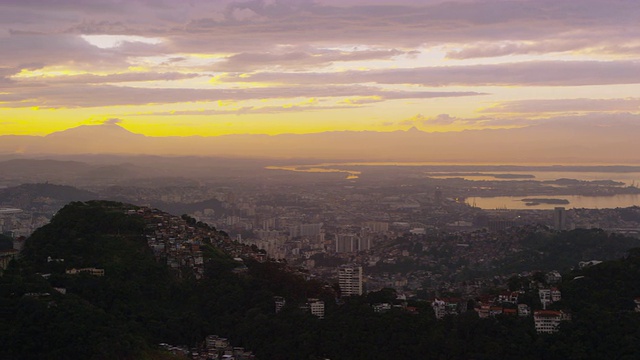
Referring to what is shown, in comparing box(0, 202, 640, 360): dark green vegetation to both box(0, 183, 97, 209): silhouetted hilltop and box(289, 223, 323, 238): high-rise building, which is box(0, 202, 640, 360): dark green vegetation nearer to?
box(289, 223, 323, 238): high-rise building

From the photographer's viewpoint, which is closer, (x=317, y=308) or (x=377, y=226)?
(x=317, y=308)

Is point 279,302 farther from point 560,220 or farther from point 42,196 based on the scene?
point 42,196

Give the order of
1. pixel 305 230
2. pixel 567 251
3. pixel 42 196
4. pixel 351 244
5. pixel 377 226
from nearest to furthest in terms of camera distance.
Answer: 1. pixel 567 251
2. pixel 351 244
3. pixel 305 230
4. pixel 377 226
5. pixel 42 196

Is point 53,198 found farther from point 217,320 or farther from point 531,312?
point 531,312

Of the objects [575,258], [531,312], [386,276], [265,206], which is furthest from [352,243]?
[531,312]

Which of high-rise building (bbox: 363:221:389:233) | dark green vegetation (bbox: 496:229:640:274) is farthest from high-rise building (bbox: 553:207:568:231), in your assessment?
dark green vegetation (bbox: 496:229:640:274)

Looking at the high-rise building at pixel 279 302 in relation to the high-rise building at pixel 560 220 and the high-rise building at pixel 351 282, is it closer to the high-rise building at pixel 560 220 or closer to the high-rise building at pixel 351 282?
the high-rise building at pixel 351 282

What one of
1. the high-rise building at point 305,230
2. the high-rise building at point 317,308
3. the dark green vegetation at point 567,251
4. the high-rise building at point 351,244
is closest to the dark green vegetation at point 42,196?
the high-rise building at point 305,230

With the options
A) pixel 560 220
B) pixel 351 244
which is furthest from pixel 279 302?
pixel 560 220
